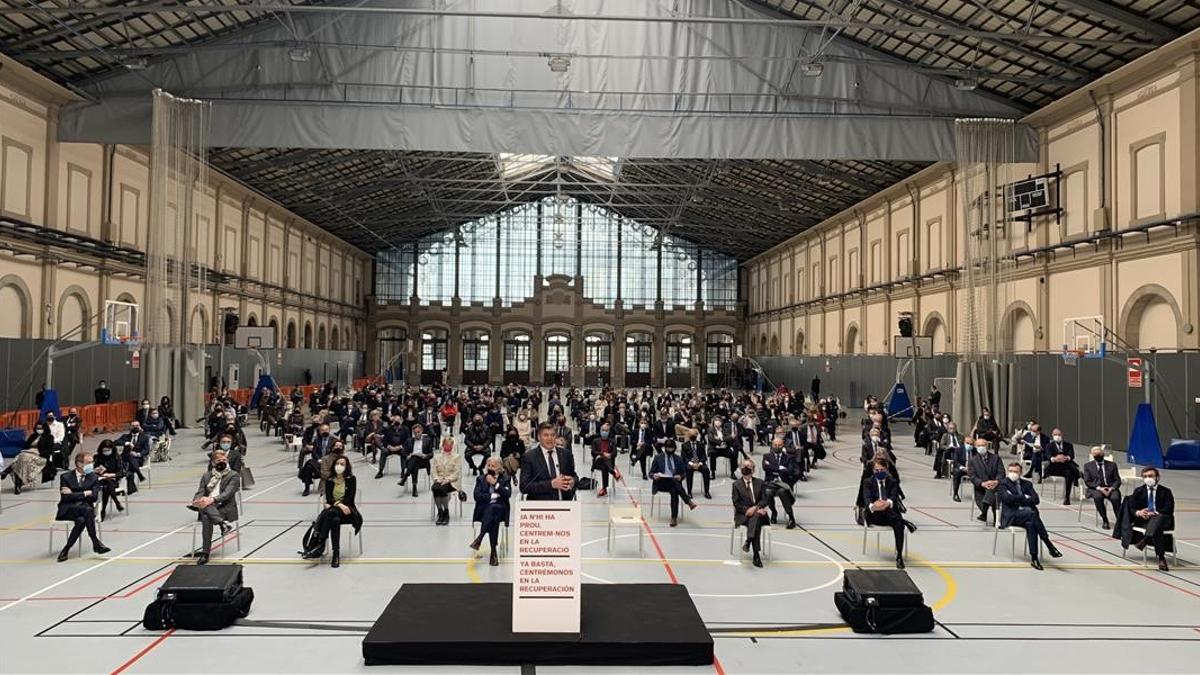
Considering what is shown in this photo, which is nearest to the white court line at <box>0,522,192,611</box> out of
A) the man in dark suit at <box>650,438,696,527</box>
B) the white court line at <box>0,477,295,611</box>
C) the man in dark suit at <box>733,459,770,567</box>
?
the white court line at <box>0,477,295,611</box>

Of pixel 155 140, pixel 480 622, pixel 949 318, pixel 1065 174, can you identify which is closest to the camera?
pixel 480 622

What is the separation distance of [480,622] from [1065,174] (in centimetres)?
2667

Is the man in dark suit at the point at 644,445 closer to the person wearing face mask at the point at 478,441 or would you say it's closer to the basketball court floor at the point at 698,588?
the basketball court floor at the point at 698,588

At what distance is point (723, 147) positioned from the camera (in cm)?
2612

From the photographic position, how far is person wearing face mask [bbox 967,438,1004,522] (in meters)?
13.1

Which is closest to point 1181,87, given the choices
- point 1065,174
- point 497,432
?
point 1065,174

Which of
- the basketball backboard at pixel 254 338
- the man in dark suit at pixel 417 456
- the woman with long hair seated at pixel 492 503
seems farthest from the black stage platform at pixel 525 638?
the basketball backboard at pixel 254 338

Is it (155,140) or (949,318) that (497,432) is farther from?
(949,318)

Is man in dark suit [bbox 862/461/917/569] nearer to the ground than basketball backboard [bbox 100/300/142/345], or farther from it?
nearer to the ground

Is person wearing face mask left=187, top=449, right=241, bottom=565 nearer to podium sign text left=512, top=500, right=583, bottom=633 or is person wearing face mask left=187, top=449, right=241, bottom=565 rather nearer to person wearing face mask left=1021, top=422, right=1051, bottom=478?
podium sign text left=512, top=500, right=583, bottom=633

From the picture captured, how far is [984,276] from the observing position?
26531 millimetres

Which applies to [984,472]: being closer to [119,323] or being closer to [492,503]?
[492,503]

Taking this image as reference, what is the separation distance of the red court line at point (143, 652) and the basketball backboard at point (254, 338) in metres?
29.4

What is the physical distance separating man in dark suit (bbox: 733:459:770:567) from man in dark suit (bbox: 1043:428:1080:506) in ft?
24.9
